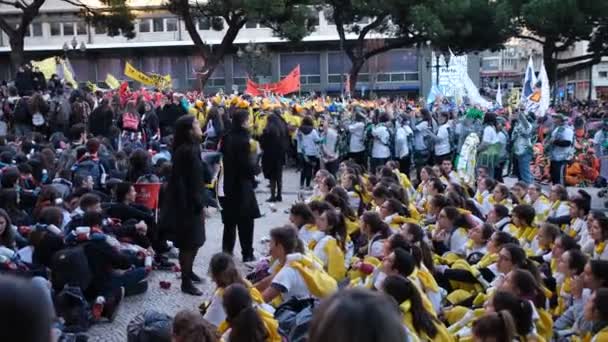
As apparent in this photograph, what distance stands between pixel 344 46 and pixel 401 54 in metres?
16.0

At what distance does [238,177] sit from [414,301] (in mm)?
4039

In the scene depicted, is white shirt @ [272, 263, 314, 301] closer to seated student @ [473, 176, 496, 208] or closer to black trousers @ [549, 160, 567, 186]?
seated student @ [473, 176, 496, 208]

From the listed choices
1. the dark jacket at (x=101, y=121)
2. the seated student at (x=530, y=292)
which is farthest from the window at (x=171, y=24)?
the seated student at (x=530, y=292)

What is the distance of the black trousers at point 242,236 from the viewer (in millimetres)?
8844

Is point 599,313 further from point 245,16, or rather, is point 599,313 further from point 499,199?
point 245,16

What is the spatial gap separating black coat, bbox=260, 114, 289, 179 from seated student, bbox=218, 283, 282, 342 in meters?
8.39

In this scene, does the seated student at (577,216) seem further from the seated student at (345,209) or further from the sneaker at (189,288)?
the sneaker at (189,288)

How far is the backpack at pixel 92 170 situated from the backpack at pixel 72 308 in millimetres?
3295

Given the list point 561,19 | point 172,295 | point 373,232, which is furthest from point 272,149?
point 561,19

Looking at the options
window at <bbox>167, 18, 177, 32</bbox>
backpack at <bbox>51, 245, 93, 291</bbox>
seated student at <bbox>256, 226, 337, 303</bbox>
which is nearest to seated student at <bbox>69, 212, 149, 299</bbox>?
backpack at <bbox>51, 245, 93, 291</bbox>

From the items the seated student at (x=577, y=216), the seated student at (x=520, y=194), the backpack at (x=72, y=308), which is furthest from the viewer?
the seated student at (x=520, y=194)

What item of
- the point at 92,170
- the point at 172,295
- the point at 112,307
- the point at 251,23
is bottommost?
the point at 172,295

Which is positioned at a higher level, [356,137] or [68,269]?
[356,137]

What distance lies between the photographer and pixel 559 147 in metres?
14.6
